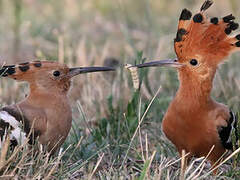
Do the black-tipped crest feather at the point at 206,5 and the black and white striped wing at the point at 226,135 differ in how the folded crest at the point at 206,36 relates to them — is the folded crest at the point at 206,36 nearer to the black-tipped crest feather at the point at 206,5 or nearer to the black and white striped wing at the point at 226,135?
the black-tipped crest feather at the point at 206,5

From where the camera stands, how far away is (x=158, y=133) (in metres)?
4.20

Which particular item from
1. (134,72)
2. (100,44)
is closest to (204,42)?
(134,72)

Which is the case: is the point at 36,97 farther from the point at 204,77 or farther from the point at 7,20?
the point at 7,20

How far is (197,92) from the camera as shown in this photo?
3418mm

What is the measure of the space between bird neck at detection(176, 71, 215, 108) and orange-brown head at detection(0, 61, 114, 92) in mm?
728

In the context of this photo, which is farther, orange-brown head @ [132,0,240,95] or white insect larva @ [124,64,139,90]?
white insect larva @ [124,64,139,90]

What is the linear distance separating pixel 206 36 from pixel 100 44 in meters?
3.59

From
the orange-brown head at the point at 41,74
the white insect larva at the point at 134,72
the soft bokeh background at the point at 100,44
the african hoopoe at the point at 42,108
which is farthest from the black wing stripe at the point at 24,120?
the white insect larva at the point at 134,72

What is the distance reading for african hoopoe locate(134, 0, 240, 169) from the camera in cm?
339

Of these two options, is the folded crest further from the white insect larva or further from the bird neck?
the white insect larva

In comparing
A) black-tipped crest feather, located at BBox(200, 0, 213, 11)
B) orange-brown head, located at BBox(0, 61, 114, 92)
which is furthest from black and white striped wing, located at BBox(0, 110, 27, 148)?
black-tipped crest feather, located at BBox(200, 0, 213, 11)

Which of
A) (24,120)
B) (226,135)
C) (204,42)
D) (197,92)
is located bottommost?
(226,135)

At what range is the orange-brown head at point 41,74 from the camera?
3.47 m

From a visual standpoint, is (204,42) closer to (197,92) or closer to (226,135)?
(197,92)
